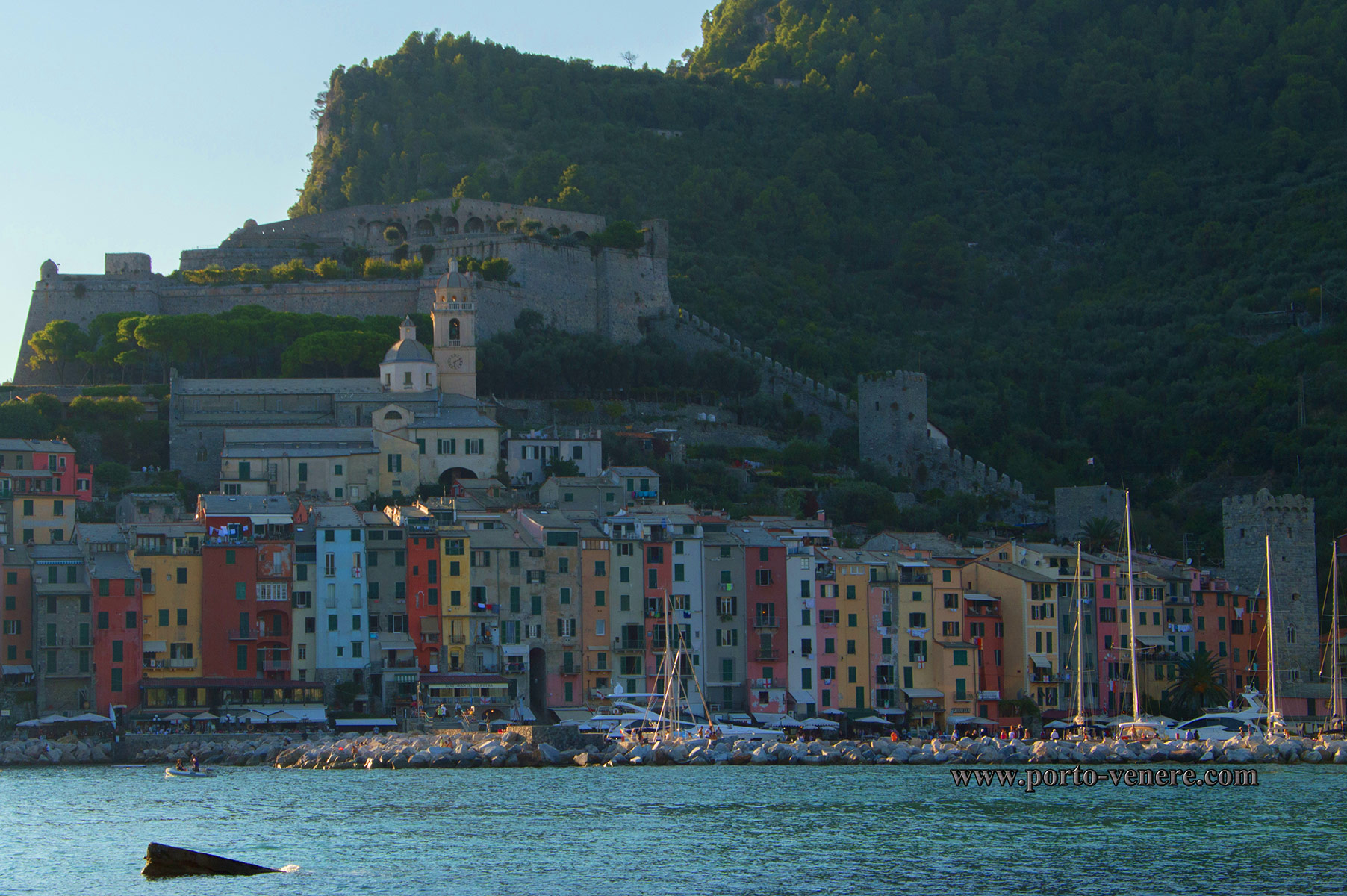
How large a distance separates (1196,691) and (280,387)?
34.3 meters

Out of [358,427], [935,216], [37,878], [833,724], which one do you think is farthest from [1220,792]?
[935,216]

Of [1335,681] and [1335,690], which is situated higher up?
[1335,681]

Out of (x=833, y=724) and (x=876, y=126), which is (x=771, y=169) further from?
(x=833, y=724)

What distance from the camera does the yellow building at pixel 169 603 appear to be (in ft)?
196

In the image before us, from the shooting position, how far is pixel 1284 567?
70062 mm

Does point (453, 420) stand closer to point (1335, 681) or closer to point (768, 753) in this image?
point (768, 753)

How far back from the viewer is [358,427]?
3027 inches

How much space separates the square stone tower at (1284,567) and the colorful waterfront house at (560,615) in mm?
21525

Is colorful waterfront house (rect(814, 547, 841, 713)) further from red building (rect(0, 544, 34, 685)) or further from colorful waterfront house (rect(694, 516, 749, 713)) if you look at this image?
red building (rect(0, 544, 34, 685))

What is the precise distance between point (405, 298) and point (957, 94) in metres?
50.3

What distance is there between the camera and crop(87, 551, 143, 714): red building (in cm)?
5838

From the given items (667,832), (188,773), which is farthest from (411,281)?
(667,832)

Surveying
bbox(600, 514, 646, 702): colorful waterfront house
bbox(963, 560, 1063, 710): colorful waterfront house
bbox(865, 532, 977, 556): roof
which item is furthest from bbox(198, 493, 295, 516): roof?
bbox(963, 560, 1063, 710): colorful waterfront house

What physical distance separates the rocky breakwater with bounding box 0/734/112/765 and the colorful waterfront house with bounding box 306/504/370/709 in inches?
273
